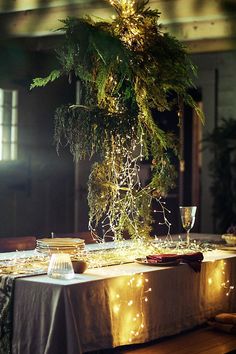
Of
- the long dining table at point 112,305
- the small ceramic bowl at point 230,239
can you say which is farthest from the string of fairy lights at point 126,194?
the small ceramic bowl at point 230,239

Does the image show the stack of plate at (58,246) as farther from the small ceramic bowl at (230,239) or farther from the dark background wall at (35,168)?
the dark background wall at (35,168)

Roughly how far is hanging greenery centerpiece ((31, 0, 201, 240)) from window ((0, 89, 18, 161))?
14.7 feet

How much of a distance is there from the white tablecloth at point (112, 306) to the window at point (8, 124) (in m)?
4.77

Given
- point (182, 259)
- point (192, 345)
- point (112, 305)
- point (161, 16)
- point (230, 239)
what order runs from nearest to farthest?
point (112, 305) → point (192, 345) → point (182, 259) → point (230, 239) → point (161, 16)

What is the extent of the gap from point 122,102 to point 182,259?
0.83m

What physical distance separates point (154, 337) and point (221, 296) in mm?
613

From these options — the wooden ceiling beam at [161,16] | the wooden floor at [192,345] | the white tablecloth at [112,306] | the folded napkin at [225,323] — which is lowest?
the wooden floor at [192,345]

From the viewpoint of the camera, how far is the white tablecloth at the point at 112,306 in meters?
2.59

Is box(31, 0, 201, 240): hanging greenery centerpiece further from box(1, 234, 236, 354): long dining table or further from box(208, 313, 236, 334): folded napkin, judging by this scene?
box(208, 313, 236, 334): folded napkin

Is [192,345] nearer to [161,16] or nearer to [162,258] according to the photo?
[162,258]

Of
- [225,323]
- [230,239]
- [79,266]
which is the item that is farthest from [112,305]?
[230,239]

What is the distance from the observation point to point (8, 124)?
800 cm

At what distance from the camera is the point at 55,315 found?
2.57 m

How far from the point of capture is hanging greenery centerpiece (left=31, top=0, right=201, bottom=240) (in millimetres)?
3311
